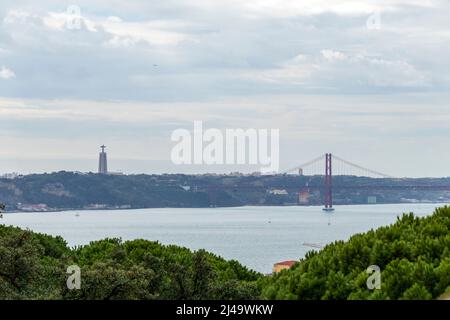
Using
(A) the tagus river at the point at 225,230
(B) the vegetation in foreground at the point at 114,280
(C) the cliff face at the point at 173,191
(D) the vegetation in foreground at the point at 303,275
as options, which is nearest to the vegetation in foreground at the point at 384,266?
(D) the vegetation in foreground at the point at 303,275

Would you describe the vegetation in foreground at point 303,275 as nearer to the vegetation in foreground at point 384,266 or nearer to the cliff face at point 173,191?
the vegetation in foreground at point 384,266

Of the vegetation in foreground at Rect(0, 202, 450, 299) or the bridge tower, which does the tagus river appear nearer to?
the bridge tower

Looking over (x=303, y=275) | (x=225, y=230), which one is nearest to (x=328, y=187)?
(x=225, y=230)

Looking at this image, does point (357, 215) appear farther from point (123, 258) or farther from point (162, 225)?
point (123, 258)

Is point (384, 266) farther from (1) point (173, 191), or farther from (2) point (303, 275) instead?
(1) point (173, 191)
